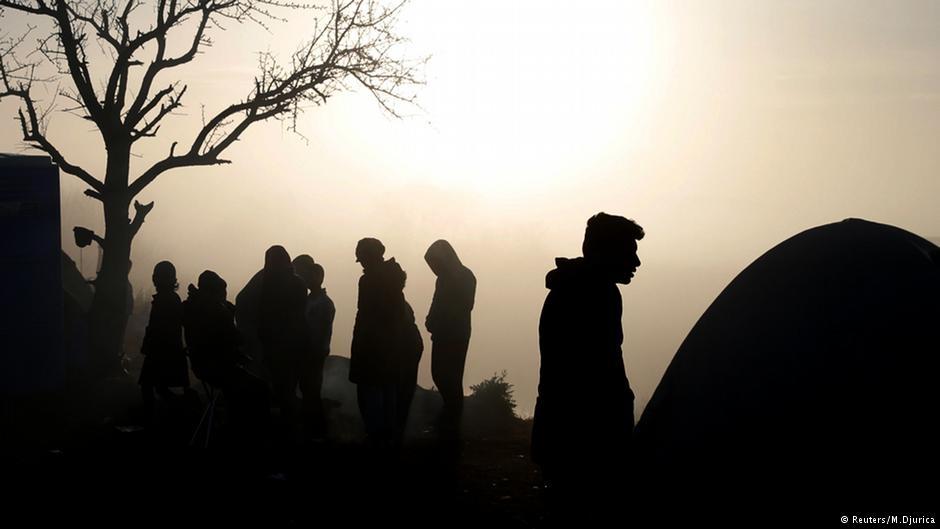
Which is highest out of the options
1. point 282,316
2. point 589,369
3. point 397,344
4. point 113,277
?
point 113,277

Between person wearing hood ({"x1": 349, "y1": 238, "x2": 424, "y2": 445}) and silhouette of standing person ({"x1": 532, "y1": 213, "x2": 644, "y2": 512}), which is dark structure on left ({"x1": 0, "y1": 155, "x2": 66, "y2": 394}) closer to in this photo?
person wearing hood ({"x1": 349, "y1": 238, "x2": 424, "y2": 445})

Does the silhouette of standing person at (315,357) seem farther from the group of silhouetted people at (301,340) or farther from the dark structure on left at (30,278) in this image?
the dark structure on left at (30,278)

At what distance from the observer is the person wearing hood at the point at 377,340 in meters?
9.73

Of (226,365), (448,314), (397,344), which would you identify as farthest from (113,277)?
(397,344)

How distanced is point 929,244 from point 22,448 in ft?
30.0

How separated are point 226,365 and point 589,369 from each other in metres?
5.14

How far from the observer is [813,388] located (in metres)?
6.63

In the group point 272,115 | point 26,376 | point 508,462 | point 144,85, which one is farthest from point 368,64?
point 508,462

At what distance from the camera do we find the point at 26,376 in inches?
544

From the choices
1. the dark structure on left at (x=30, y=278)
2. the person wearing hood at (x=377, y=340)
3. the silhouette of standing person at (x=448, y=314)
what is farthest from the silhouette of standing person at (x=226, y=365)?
the dark structure on left at (x=30, y=278)

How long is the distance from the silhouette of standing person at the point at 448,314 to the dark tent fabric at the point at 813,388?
4.38 metres

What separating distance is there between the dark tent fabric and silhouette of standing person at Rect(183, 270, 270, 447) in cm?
409

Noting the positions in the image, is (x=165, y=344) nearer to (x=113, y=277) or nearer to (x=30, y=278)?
(x=30, y=278)

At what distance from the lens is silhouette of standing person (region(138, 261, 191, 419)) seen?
35.8 ft
